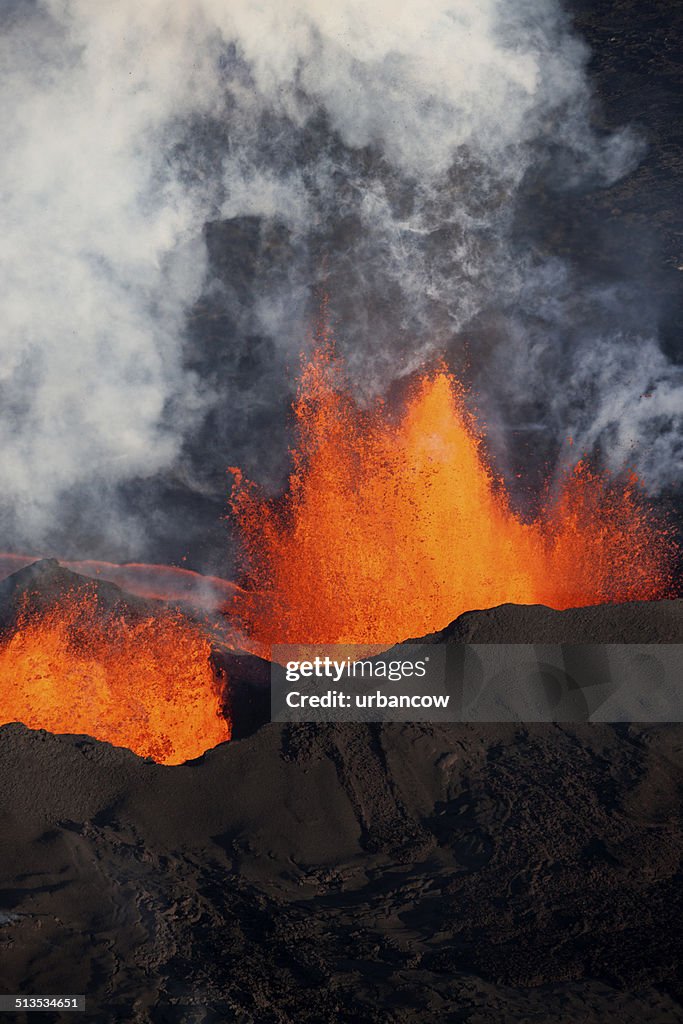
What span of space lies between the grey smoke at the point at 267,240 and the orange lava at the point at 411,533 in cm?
57

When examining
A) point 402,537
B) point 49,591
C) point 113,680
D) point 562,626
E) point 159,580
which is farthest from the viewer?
point 159,580

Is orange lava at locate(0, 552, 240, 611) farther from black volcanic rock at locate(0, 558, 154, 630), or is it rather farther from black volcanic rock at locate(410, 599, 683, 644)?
black volcanic rock at locate(410, 599, 683, 644)

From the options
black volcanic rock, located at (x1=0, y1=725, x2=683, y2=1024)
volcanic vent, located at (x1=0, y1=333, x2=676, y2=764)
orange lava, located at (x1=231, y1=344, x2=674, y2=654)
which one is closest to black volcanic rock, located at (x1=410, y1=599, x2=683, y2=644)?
black volcanic rock, located at (x1=0, y1=725, x2=683, y2=1024)

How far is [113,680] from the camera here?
14039mm

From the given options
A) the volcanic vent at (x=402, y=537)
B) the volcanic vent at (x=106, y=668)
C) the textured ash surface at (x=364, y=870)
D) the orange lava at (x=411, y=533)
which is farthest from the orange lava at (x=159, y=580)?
the textured ash surface at (x=364, y=870)

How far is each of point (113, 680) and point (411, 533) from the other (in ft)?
23.2

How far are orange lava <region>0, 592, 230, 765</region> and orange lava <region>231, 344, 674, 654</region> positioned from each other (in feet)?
11.7

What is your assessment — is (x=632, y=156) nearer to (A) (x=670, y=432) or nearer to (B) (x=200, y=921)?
(A) (x=670, y=432)

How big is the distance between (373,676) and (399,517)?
25.2 ft

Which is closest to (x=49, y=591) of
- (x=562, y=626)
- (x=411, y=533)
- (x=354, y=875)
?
(x=354, y=875)

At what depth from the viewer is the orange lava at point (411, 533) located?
18219 millimetres

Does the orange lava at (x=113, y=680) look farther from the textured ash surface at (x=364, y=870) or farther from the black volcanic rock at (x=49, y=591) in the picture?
the textured ash surface at (x=364, y=870)

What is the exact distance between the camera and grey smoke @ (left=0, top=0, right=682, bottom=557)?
57.8 feet

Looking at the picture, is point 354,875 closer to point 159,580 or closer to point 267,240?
point 159,580
